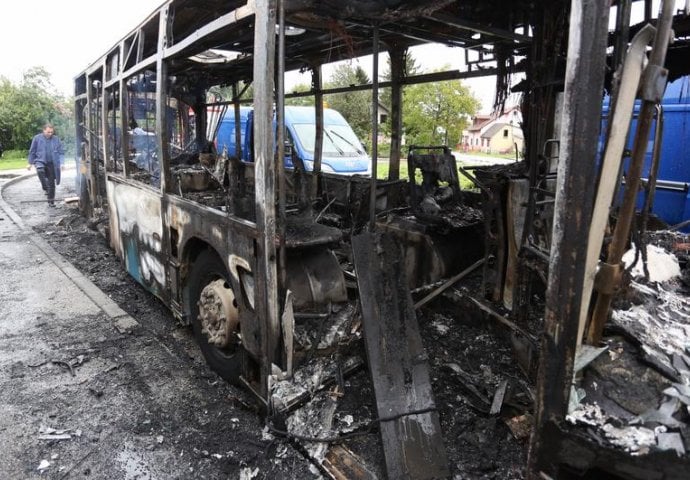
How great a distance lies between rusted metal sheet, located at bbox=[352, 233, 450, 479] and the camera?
7.98ft

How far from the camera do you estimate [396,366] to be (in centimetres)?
280

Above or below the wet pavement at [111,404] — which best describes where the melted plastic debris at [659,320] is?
above

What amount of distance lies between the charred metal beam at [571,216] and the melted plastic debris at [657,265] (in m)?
1.39

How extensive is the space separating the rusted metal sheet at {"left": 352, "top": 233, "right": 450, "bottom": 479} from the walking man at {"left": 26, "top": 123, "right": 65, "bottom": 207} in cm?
1167

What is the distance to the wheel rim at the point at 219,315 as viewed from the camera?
3445mm

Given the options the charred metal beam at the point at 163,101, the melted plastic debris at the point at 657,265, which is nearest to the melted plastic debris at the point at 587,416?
the melted plastic debris at the point at 657,265

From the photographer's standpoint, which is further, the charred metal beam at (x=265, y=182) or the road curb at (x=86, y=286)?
the road curb at (x=86, y=286)

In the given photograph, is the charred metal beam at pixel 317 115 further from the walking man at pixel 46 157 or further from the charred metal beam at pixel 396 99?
the walking man at pixel 46 157

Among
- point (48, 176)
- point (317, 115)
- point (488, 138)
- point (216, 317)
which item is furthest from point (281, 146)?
point (488, 138)

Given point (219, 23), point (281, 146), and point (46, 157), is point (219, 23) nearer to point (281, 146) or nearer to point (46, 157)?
point (281, 146)

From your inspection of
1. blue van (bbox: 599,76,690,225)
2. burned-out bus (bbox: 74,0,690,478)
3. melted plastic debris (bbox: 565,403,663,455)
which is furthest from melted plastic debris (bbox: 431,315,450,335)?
blue van (bbox: 599,76,690,225)

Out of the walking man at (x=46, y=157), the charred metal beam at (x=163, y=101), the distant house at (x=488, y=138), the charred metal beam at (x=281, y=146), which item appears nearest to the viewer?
the charred metal beam at (x=281, y=146)

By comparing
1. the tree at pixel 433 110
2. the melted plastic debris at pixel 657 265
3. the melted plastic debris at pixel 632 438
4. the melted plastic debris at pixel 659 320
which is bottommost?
the melted plastic debris at pixel 632 438

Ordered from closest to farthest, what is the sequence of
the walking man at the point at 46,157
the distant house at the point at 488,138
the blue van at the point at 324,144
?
the blue van at the point at 324,144, the walking man at the point at 46,157, the distant house at the point at 488,138
